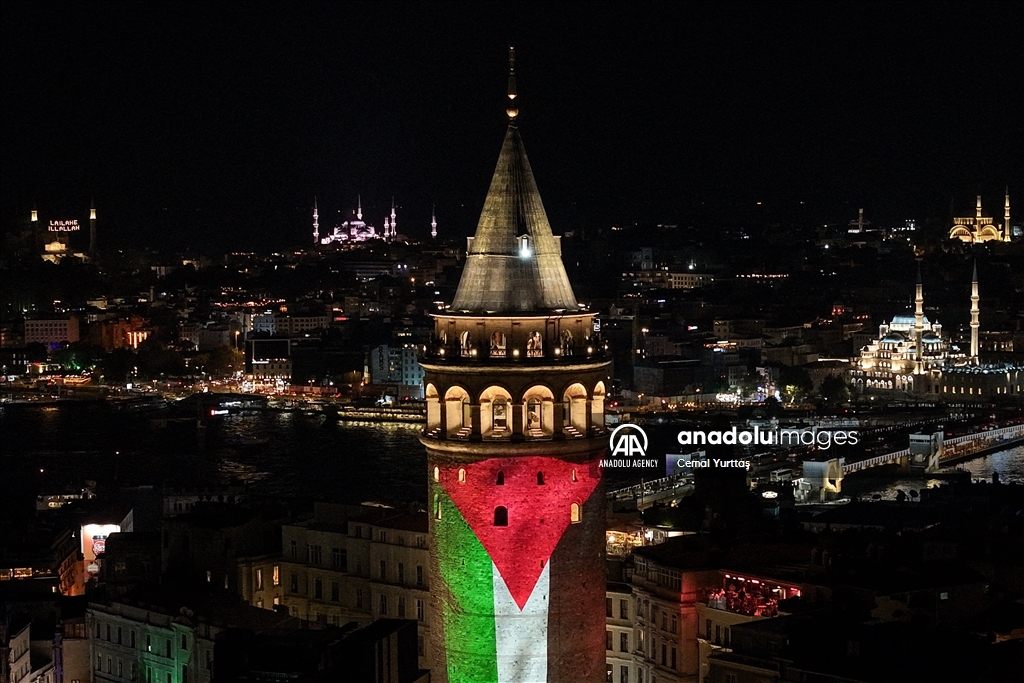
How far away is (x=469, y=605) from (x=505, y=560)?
0.67 ft

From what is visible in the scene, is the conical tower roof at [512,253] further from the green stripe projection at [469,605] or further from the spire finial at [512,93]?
the green stripe projection at [469,605]

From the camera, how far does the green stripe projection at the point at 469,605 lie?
763 cm

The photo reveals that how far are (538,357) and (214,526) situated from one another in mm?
10362

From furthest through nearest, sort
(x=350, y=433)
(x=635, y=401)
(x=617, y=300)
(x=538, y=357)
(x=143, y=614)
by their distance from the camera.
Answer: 1. (x=617, y=300)
2. (x=635, y=401)
3. (x=350, y=433)
4. (x=143, y=614)
5. (x=538, y=357)

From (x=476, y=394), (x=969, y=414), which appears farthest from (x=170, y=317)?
(x=476, y=394)

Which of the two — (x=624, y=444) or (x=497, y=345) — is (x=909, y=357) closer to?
(x=624, y=444)

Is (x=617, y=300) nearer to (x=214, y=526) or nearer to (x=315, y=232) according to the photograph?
(x=315, y=232)

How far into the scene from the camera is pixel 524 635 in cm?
764

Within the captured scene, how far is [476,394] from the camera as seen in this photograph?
7598 millimetres

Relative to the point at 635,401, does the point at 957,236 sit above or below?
above

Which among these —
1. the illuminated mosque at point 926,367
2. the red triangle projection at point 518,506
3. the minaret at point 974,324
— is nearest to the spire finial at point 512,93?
the red triangle projection at point 518,506

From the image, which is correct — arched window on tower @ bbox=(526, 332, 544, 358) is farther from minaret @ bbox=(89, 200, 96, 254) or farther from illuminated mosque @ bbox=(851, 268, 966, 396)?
minaret @ bbox=(89, 200, 96, 254)

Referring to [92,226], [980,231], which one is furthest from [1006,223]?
[92,226]

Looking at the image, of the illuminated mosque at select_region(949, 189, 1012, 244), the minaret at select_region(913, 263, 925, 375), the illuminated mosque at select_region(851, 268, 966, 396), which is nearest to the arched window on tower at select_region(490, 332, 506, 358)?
the illuminated mosque at select_region(851, 268, 966, 396)
